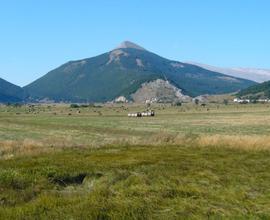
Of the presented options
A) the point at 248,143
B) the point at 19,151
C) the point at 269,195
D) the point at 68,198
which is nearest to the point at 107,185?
the point at 68,198

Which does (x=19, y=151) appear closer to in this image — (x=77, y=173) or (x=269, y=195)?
(x=77, y=173)

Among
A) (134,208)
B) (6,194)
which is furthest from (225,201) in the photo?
→ (6,194)

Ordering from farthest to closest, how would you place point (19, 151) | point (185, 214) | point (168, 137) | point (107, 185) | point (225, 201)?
point (168, 137) → point (19, 151) → point (107, 185) → point (225, 201) → point (185, 214)

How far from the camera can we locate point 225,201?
54.5ft

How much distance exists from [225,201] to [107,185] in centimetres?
515

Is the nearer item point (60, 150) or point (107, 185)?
point (107, 185)

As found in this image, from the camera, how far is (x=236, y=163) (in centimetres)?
2809

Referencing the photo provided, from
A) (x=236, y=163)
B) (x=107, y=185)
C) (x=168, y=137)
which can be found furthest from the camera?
(x=168, y=137)

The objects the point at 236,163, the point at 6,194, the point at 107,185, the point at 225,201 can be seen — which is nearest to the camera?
the point at 225,201

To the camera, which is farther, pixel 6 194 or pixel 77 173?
pixel 77 173

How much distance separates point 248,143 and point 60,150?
538 inches

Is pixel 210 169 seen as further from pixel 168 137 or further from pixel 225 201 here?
pixel 168 137

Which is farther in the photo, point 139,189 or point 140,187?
point 140,187

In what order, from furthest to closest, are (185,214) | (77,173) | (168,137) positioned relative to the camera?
(168,137) < (77,173) < (185,214)
